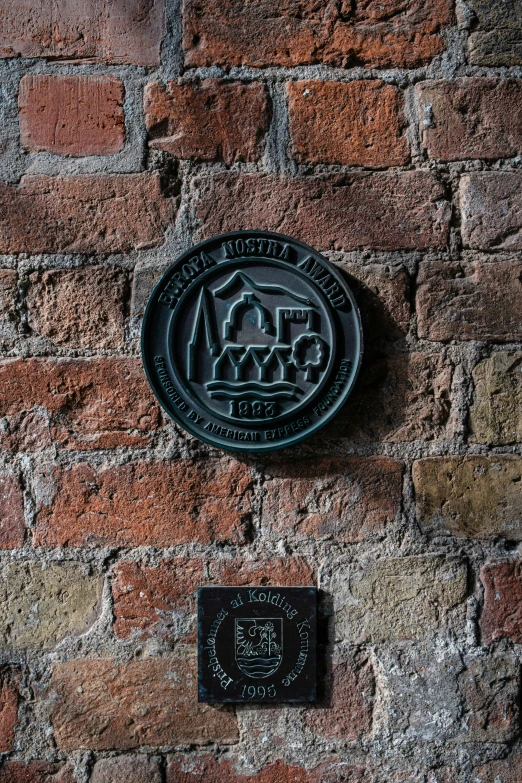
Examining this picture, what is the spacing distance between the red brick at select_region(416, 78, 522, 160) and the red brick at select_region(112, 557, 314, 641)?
1064mm

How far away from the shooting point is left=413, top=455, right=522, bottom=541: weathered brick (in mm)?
1730

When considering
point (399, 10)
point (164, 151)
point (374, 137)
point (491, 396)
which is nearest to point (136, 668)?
point (491, 396)

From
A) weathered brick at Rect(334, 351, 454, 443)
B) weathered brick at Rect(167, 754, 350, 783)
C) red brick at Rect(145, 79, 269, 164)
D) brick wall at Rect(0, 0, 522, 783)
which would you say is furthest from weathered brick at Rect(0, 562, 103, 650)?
red brick at Rect(145, 79, 269, 164)

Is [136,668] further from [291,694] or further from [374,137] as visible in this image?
[374,137]

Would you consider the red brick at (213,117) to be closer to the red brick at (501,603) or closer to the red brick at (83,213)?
the red brick at (83,213)

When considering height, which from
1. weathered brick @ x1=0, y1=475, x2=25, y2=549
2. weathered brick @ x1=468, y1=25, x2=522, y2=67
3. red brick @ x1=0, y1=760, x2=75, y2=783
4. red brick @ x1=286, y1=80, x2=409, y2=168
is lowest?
red brick @ x1=0, y1=760, x2=75, y2=783

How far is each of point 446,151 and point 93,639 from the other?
1.42 metres

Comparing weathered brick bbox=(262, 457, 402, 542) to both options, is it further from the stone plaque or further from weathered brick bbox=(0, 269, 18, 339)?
weathered brick bbox=(0, 269, 18, 339)

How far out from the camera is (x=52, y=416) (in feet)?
5.67

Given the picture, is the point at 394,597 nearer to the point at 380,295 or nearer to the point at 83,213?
the point at 380,295

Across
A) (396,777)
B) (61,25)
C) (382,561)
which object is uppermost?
(61,25)

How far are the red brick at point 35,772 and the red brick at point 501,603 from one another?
1.03 metres

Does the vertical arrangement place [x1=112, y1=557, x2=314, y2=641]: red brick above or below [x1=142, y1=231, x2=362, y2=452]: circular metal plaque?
below

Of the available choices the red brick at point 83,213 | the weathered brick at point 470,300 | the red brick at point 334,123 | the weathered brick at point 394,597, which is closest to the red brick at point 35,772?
the weathered brick at point 394,597
